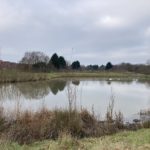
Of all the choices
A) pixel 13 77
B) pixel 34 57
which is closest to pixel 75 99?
pixel 13 77

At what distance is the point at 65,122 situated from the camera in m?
7.86

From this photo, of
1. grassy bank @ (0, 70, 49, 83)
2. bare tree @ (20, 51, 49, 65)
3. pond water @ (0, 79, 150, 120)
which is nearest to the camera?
pond water @ (0, 79, 150, 120)

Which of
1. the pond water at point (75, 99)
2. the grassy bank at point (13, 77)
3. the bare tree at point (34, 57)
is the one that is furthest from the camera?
the bare tree at point (34, 57)

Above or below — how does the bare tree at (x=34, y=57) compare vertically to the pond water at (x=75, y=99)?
above

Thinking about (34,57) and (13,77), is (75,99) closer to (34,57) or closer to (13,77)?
(13,77)

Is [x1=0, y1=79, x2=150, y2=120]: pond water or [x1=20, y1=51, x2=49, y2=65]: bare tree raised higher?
[x1=20, y1=51, x2=49, y2=65]: bare tree

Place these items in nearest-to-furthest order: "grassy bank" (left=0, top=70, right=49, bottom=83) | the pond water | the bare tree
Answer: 1. the pond water
2. "grassy bank" (left=0, top=70, right=49, bottom=83)
3. the bare tree

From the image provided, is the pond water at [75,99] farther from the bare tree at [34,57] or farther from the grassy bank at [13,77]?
the bare tree at [34,57]

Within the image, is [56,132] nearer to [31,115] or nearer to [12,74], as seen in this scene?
[31,115]

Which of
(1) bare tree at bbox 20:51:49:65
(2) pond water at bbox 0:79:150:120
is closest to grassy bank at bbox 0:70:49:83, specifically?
(2) pond water at bbox 0:79:150:120

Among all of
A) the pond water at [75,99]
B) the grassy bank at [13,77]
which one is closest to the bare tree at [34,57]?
the grassy bank at [13,77]

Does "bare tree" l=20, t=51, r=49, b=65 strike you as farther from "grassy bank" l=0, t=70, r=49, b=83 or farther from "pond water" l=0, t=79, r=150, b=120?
"pond water" l=0, t=79, r=150, b=120

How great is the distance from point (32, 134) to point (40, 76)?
99.3ft

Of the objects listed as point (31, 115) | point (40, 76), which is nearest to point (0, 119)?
point (31, 115)
